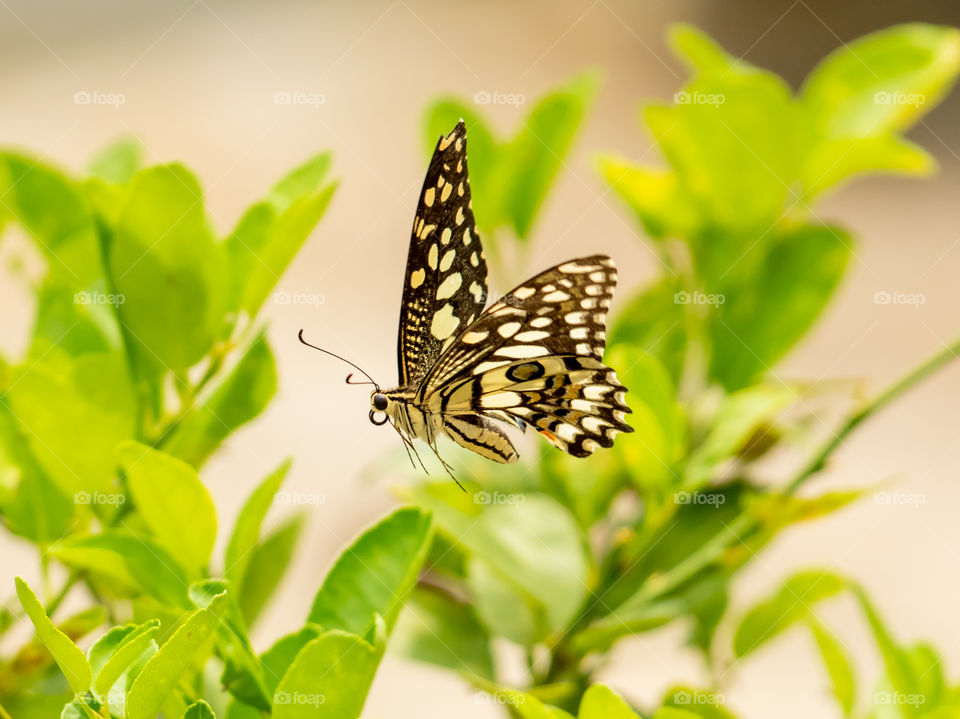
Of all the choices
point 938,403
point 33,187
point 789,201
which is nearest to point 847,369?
point 938,403

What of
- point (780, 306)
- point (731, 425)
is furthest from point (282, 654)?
point (780, 306)

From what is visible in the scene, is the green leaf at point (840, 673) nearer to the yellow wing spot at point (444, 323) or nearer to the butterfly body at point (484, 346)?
the butterfly body at point (484, 346)

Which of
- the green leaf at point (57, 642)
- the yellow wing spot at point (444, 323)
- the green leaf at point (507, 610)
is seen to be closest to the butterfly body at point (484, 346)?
the yellow wing spot at point (444, 323)

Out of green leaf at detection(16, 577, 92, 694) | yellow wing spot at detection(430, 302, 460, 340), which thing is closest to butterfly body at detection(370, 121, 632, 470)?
yellow wing spot at detection(430, 302, 460, 340)

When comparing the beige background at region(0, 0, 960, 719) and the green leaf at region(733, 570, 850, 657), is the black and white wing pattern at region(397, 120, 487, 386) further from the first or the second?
the green leaf at region(733, 570, 850, 657)

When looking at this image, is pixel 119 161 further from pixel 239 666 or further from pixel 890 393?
pixel 890 393

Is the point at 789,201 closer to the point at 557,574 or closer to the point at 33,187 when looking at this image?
the point at 557,574

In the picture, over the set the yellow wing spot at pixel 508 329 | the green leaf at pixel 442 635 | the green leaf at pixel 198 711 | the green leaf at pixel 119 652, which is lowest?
the green leaf at pixel 442 635
